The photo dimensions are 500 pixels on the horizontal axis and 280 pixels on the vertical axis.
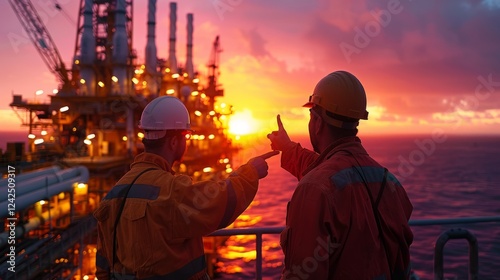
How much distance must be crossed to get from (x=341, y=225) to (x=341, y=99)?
0.97 metres

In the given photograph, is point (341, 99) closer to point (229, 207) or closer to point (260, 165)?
point (260, 165)

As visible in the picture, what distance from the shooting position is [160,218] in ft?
8.40

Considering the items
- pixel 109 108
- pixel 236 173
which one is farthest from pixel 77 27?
pixel 236 173

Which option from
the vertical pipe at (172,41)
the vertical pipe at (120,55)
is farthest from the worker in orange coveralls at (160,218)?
the vertical pipe at (172,41)

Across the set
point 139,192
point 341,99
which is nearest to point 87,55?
point 139,192

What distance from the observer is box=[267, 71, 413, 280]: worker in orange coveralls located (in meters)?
2.23

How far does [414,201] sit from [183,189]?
5911cm

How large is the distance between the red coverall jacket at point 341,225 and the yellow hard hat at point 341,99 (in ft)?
1.08

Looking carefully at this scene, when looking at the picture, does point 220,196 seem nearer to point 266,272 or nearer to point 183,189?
point 183,189

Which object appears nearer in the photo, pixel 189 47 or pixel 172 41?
pixel 172 41

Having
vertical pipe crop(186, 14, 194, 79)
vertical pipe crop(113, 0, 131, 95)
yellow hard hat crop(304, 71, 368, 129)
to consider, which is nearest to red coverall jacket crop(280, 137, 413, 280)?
yellow hard hat crop(304, 71, 368, 129)

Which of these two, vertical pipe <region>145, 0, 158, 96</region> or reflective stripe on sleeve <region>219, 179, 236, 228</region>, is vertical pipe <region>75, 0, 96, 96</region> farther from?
reflective stripe on sleeve <region>219, 179, 236, 228</region>

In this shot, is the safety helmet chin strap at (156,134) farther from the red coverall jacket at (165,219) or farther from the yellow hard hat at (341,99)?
the yellow hard hat at (341,99)

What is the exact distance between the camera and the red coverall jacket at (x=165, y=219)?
101 inches
